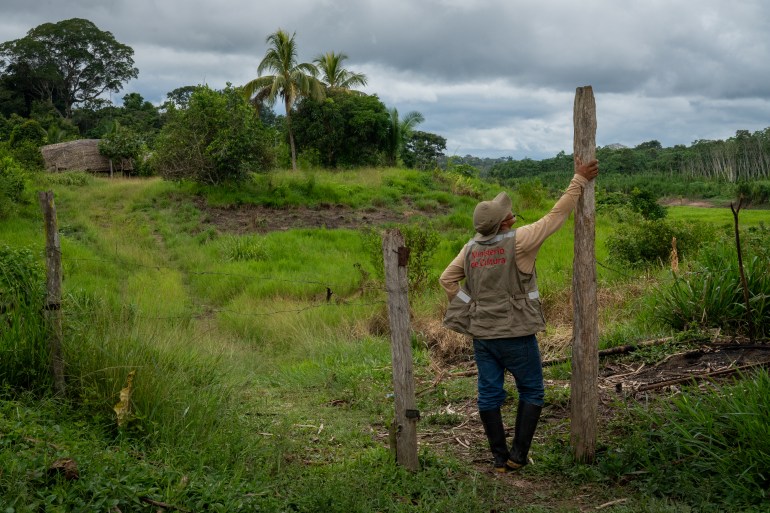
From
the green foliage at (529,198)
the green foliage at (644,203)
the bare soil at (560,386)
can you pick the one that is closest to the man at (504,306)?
the bare soil at (560,386)

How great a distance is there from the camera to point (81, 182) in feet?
99.0

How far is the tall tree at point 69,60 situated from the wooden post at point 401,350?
63.2 meters

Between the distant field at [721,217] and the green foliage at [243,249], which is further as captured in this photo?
the distant field at [721,217]

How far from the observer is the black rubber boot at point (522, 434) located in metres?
5.30

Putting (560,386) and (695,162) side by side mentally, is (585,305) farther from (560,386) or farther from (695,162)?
(695,162)

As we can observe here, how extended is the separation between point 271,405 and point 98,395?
79.9 inches

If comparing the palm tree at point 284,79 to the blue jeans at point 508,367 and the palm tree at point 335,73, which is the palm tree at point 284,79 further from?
the blue jeans at point 508,367

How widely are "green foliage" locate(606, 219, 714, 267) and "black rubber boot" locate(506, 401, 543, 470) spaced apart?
30.8ft

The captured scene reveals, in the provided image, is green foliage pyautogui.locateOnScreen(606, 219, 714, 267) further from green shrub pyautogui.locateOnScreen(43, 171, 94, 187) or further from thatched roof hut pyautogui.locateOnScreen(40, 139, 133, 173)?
thatched roof hut pyautogui.locateOnScreen(40, 139, 133, 173)

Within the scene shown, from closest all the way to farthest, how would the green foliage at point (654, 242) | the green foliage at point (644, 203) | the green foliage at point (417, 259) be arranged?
the green foliage at point (417, 259) < the green foliage at point (654, 242) < the green foliage at point (644, 203)

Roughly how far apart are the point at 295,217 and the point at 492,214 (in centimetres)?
1910

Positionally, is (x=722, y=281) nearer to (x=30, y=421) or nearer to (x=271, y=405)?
(x=271, y=405)

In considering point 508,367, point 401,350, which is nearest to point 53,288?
point 401,350

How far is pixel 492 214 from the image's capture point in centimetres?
512
